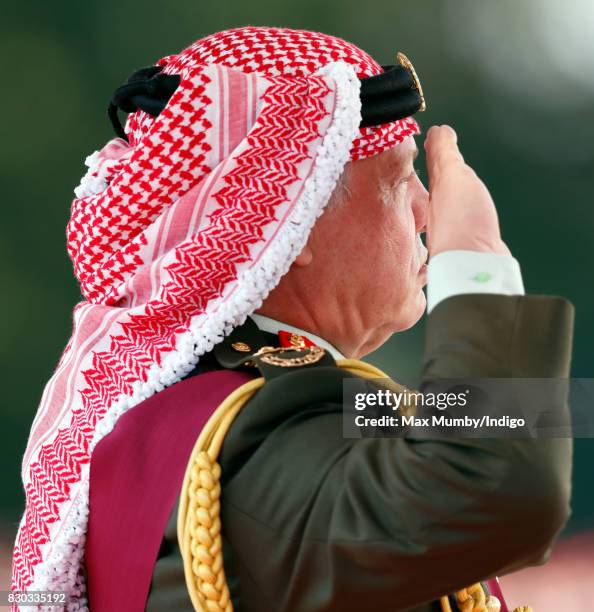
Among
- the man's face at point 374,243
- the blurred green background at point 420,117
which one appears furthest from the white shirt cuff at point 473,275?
the blurred green background at point 420,117

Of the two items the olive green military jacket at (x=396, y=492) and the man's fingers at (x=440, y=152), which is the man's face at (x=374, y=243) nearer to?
the man's fingers at (x=440, y=152)

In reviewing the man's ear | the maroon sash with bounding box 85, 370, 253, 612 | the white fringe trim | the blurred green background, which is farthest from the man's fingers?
the blurred green background

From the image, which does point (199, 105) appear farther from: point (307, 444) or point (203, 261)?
point (307, 444)

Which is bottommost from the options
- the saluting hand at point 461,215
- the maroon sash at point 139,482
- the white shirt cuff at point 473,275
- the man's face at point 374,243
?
the maroon sash at point 139,482

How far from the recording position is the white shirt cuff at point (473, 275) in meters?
1.26

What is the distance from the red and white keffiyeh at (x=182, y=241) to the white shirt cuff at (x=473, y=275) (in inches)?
12.9

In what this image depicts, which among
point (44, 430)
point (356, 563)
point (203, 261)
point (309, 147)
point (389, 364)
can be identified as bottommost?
point (389, 364)

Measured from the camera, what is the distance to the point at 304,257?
1.68 m

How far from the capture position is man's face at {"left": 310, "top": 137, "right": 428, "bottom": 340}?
1714 millimetres

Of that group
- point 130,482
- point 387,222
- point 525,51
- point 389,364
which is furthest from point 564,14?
point 130,482

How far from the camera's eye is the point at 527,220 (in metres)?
5.20

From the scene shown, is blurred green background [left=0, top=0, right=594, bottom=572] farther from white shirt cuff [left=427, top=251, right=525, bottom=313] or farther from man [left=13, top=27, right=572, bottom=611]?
white shirt cuff [left=427, top=251, right=525, bottom=313]

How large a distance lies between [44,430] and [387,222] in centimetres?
62

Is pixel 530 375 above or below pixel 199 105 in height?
below
